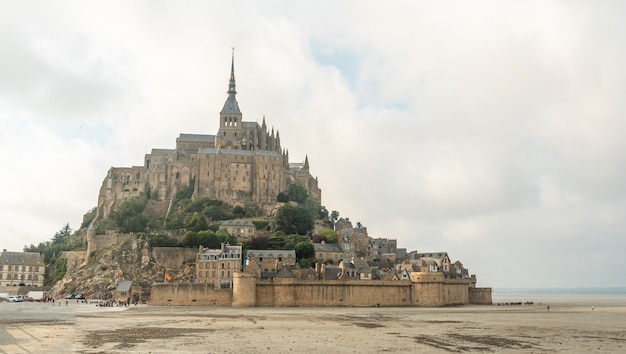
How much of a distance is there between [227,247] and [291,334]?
3628cm

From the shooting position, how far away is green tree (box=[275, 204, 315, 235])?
279 ft

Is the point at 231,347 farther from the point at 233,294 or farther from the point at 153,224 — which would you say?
the point at 153,224

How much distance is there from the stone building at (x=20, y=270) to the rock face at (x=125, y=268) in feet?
20.6

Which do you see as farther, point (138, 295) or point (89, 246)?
point (89, 246)

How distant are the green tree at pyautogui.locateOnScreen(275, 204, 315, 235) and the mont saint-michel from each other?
0.50ft

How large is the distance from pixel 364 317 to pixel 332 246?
1253 inches

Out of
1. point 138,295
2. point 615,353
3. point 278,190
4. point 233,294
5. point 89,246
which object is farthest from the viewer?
point 278,190

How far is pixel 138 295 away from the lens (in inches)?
2648

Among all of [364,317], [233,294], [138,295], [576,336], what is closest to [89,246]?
[138,295]

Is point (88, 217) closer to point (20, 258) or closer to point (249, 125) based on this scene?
point (20, 258)

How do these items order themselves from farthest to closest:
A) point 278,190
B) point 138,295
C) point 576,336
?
point 278,190 → point 138,295 → point 576,336

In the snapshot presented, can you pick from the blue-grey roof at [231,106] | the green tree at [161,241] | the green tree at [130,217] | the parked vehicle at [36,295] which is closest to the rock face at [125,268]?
the green tree at [161,241]

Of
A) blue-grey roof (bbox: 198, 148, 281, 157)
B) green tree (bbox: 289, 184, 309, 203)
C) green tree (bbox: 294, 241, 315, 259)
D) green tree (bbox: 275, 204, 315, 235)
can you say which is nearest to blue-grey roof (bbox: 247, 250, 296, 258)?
green tree (bbox: 294, 241, 315, 259)

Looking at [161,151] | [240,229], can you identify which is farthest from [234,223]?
[161,151]
